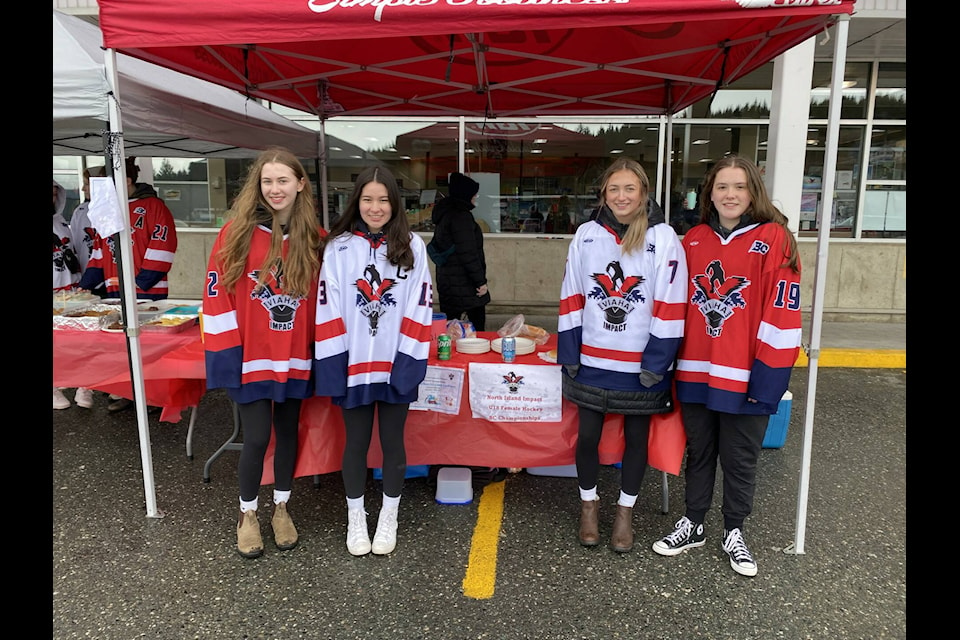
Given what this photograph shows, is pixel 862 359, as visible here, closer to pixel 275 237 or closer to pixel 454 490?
pixel 454 490

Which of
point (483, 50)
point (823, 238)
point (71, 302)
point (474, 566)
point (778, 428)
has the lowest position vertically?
point (474, 566)

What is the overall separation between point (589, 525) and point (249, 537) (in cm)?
168

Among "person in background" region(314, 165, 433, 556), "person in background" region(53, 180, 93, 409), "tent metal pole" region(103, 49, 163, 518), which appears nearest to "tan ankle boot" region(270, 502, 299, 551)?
"person in background" region(314, 165, 433, 556)

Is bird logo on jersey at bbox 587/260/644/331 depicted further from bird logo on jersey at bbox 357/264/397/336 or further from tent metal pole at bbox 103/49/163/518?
tent metal pole at bbox 103/49/163/518

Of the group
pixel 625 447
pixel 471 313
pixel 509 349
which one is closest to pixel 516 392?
pixel 509 349

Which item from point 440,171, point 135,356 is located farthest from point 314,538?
point 440,171

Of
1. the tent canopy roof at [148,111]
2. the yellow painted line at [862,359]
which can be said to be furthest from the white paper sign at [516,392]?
the yellow painted line at [862,359]

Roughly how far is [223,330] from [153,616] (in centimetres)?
123

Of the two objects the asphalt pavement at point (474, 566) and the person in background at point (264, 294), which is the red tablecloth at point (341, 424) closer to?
the asphalt pavement at point (474, 566)

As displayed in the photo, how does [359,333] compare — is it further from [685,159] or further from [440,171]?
[685,159]

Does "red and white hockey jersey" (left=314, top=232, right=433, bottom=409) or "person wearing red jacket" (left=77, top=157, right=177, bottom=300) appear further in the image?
"person wearing red jacket" (left=77, top=157, right=177, bottom=300)

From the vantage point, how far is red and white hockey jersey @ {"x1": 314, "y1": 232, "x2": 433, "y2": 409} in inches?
109

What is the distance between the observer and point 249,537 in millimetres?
2938

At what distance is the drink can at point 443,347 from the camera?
341cm
